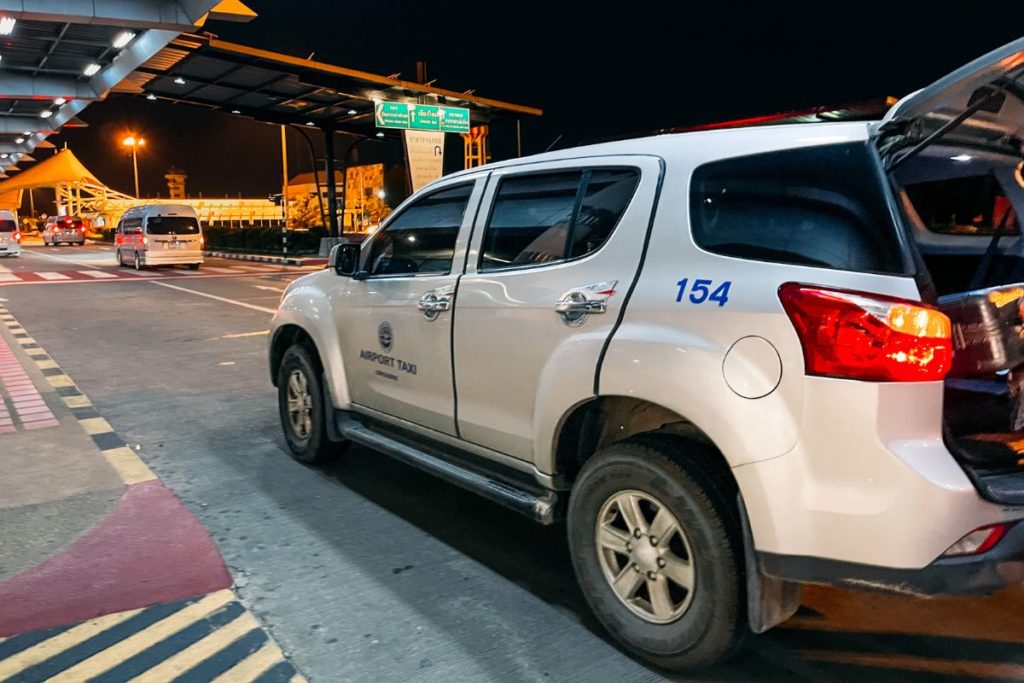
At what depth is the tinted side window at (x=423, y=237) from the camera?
414cm

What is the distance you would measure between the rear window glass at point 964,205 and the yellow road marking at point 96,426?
584cm

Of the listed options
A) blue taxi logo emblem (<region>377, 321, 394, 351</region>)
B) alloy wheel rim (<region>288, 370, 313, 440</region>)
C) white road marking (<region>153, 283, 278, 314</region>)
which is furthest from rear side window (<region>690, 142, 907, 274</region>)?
white road marking (<region>153, 283, 278, 314</region>)

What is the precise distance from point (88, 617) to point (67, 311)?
12883mm

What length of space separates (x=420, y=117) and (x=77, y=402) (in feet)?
66.2

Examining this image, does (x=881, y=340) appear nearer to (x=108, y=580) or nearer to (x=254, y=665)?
(x=254, y=665)

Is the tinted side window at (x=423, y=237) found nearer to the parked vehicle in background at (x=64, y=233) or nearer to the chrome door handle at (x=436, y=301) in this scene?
the chrome door handle at (x=436, y=301)

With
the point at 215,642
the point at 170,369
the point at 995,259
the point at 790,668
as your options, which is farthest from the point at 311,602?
the point at 170,369

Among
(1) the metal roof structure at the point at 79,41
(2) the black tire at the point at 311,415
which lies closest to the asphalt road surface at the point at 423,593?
(2) the black tire at the point at 311,415

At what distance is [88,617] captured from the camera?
11.2 ft

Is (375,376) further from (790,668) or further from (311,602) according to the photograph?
(790,668)

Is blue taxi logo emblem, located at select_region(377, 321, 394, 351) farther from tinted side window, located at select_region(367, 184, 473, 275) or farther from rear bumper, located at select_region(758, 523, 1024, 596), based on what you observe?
rear bumper, located at select_region(758, 523, 1024, 596)

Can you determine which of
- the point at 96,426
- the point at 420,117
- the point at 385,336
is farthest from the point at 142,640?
the point at 420,117

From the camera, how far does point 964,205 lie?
366 centimetres

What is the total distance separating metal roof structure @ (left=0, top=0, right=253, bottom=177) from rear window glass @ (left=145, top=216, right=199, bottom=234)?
422 cm
